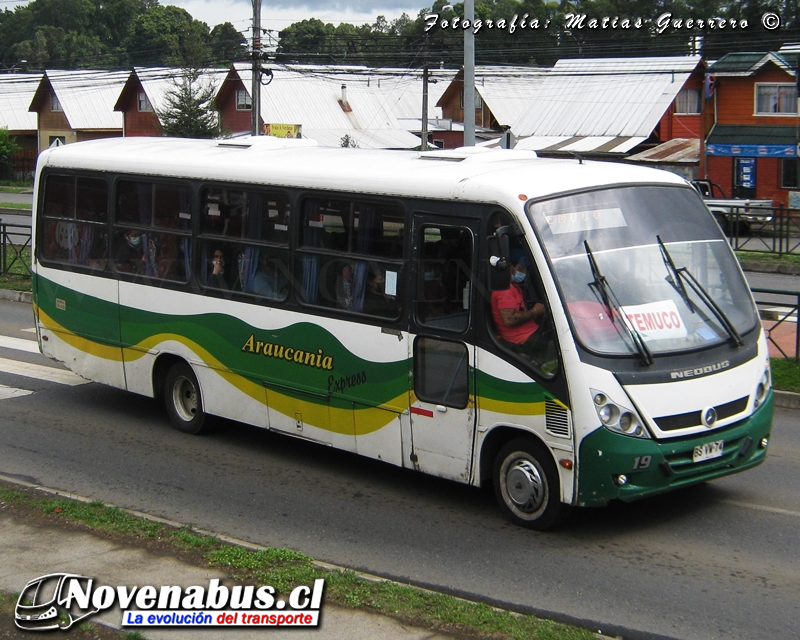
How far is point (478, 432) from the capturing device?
7.96 meters

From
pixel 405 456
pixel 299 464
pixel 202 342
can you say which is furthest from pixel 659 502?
pixel 202 342

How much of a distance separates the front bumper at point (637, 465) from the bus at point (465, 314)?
0.04 ft

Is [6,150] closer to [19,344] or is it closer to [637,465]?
[19,344]

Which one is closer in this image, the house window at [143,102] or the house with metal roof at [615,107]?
the house with metal roof at [615,107]

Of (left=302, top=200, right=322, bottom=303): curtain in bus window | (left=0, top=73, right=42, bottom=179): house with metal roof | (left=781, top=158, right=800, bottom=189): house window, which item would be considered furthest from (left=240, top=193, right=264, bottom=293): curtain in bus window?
(left=0, top=73, right=42, bottom=179): house with metal roof

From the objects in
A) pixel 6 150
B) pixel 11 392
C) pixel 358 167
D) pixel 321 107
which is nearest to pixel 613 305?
pixel 358 167

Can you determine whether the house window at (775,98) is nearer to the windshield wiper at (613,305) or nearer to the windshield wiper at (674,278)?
the windshield wiper at (674,278)

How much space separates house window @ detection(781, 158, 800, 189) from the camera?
41719mm

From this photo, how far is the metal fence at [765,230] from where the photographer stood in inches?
1021

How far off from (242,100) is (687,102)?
25926mm

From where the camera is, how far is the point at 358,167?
9.05 metres

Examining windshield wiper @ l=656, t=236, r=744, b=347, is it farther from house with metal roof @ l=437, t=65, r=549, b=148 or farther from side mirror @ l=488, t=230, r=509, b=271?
house with metal roof @ l=437, t=65, r=549, b=148

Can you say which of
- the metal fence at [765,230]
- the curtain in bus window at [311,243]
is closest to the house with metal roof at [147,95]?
the metal fence at [765,230]

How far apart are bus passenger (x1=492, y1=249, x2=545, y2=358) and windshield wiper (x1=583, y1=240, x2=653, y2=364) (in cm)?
43
